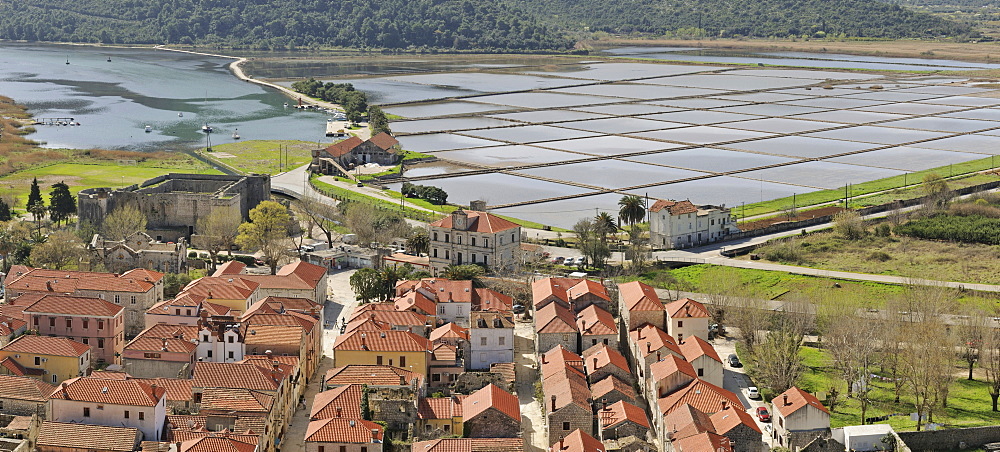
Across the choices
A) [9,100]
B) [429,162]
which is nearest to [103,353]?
[429,162]

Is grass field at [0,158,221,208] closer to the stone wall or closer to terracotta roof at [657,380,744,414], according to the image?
terracotta roof at [657,380,744,414]

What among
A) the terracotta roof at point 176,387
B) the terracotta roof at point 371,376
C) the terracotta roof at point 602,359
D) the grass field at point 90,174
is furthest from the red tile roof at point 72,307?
the grass field at point 90,174

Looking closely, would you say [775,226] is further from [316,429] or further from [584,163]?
[316,429]

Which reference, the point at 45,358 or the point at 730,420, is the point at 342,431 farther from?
the point at 45,358

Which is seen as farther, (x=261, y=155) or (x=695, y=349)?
(x=261, y=155)

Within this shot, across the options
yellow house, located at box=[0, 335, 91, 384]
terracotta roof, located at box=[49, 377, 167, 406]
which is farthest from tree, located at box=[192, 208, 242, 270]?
terracotta roof, located at box=[49, 377, 167, 406]

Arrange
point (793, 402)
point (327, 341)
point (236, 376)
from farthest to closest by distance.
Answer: point (327, 341)
point (236, 376)
point (793, 402)

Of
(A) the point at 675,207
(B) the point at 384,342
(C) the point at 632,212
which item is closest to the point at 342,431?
(B) the point at 384,342

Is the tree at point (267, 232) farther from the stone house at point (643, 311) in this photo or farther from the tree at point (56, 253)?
the stone house at point (643, 311)
